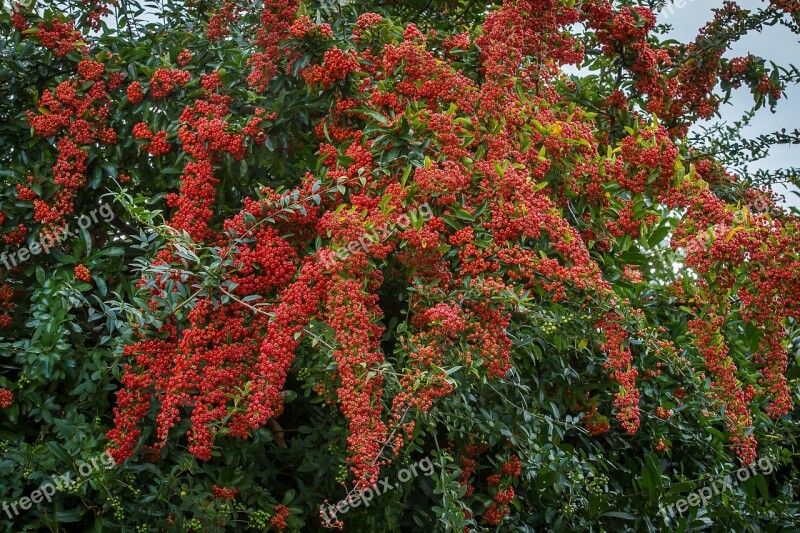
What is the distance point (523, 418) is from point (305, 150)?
1747 millimetres

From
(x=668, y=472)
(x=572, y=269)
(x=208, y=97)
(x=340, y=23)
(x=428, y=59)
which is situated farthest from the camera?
(x=668, y=472)

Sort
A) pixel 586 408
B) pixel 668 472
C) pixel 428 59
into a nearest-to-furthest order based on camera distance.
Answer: pixel 428 59, pixel 586 408, pixel 668 472

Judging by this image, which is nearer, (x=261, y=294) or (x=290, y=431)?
(x=261, y=294)

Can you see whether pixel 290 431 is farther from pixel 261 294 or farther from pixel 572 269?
pixel 572 269

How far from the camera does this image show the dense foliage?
11.4ft

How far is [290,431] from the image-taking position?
4312 millimetres

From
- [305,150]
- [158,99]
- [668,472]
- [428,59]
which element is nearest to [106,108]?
[158,99]

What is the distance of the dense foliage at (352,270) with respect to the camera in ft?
11.4

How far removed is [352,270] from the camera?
134 inches

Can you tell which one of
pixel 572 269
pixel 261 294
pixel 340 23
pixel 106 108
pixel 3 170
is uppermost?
pixel 340 23

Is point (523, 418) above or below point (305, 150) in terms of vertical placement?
below

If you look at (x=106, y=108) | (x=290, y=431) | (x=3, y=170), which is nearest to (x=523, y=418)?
(x=290, y=431)

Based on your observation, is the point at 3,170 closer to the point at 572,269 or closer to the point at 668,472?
the point at 572,269

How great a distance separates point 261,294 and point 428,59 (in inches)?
50.1
